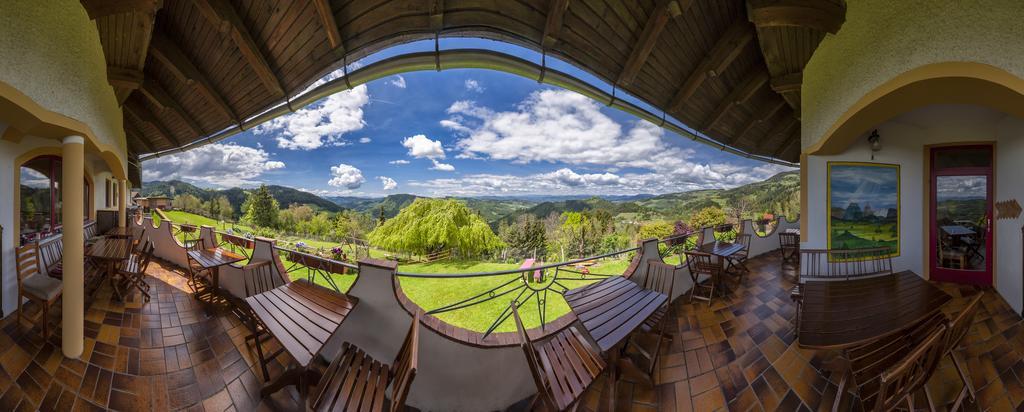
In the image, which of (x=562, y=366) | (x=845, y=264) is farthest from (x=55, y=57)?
(x=845, y=264)

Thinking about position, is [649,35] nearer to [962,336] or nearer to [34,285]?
[962,336]

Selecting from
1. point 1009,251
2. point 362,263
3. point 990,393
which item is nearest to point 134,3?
point 362,263

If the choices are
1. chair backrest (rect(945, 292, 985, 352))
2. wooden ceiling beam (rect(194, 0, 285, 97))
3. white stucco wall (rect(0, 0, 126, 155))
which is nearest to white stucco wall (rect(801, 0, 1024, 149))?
chair backrest (rect(945, 292, 985, 352))

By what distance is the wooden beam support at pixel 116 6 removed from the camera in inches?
98.3

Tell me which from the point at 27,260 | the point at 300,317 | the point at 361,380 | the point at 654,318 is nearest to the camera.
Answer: the point at 361,380

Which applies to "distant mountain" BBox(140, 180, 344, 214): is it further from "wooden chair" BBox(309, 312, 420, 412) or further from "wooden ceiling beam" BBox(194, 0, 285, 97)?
"wooden chair" BBox(309, 312, 420, 412)

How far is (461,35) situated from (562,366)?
11.1ft

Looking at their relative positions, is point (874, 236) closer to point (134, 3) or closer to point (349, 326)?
point (349, 326)

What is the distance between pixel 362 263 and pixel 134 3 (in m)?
3.11

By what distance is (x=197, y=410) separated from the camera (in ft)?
7.11

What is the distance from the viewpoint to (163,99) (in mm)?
4941

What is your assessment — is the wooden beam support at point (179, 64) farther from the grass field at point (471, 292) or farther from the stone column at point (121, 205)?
the stone column at point (121, 205)

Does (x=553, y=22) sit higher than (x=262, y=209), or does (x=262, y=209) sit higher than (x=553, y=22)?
(x=553, y=22)

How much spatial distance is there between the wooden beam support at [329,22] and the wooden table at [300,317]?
8.30 ft
